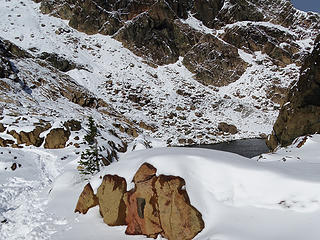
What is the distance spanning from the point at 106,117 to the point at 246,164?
132 feet

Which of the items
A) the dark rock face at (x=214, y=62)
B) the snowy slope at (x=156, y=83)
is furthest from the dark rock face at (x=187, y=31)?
the snowy slope at (x=156, y=83)

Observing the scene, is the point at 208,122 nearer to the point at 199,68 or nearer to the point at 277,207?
the point at 199,68

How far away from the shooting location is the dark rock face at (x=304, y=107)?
20641 millimetres

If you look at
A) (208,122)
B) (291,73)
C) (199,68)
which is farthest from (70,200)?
(291,73)

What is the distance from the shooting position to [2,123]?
80.3 feet

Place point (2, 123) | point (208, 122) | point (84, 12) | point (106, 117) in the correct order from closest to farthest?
point (2, 123)
point (106, 117)
point (208, 122)
point (84, 12)

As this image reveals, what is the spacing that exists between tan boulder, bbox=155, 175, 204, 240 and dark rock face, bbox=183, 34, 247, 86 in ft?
237

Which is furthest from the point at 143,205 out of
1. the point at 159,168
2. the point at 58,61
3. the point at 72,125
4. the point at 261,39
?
the point at 261,39

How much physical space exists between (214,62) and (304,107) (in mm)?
63214

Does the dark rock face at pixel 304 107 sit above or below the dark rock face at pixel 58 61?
above

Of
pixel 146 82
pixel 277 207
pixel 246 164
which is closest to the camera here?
pixel 277 207

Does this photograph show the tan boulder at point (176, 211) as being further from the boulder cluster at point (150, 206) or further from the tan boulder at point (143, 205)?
the tan boulder at point (143, 205)

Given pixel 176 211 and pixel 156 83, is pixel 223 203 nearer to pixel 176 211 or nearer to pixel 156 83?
pixel 176 211

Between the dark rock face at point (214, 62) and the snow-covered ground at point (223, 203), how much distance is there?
227 feet
